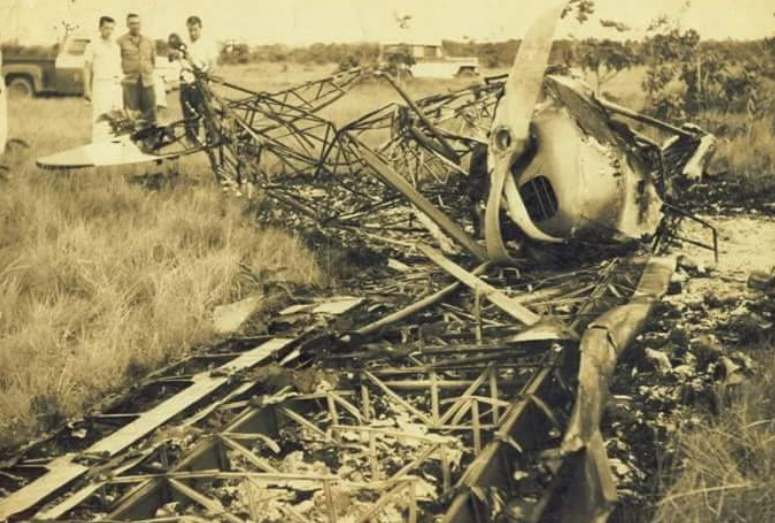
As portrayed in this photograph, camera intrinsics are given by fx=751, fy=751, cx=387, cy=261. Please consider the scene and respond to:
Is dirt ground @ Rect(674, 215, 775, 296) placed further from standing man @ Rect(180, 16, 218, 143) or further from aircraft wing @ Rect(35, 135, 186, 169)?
aircraft wing @ Rect(35, 135, 186, 169)

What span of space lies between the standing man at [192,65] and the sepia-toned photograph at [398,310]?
0.05m

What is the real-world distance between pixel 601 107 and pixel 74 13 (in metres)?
5.02

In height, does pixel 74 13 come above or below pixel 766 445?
above

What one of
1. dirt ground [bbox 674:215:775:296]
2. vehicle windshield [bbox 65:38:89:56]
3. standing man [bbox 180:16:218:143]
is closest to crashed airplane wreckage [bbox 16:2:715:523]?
dirt ground [bbox 674:215:775:296]

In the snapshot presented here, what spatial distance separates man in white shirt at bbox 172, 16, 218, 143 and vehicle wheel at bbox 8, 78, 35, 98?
10.7m

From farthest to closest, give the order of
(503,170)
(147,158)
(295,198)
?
(147,158)
(295,198)
(503,170)

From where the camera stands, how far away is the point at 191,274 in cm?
587

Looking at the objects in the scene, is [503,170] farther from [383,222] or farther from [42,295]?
[42,295]

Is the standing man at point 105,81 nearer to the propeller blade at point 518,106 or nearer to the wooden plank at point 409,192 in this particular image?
the wooden plank at point 409,192

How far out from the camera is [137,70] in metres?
11.5

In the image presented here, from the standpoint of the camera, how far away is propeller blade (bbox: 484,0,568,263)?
5.19 meters

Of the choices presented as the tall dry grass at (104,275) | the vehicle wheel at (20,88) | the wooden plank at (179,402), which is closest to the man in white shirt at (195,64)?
the tall dry grass at (104,275)

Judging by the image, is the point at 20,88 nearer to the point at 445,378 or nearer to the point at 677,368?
the point at 445,378

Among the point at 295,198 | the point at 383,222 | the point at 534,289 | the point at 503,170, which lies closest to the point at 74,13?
the point at 295,198
